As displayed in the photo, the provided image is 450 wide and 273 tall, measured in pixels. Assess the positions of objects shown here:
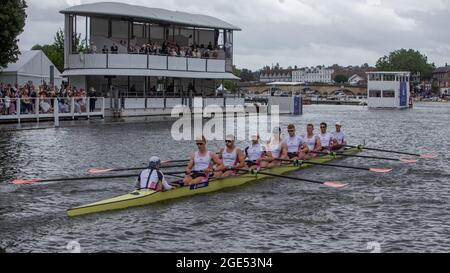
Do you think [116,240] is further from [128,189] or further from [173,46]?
[173,46]

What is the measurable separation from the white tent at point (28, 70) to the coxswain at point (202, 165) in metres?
32.4

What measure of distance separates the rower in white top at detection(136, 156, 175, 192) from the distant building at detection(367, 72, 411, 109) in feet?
262

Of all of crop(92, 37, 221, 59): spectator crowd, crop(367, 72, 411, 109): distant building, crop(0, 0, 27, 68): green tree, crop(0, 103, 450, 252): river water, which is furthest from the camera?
crop(367, 72, 411, 109): distant building

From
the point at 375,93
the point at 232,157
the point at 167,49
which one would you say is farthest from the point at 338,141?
the point at 375,93

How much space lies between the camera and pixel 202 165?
1956cm

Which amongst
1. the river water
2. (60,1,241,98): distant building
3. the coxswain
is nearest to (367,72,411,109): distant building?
(60,1,241,98): distant building

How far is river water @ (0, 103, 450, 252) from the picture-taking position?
13.8 m

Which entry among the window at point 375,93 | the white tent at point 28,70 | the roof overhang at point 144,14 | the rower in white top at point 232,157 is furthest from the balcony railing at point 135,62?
the window at point 375,93

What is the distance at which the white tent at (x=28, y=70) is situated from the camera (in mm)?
48531

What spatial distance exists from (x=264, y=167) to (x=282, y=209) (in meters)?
5.33

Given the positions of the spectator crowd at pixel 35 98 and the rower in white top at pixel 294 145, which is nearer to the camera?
the rower in white top at pixel 294 145

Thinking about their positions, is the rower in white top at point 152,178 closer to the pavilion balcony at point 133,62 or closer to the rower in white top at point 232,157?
the rower in white top at point 232,157

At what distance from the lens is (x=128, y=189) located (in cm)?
1986

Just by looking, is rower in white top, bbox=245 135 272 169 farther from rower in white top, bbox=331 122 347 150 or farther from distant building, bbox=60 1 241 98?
distant building, bbox=60 1 241 98
